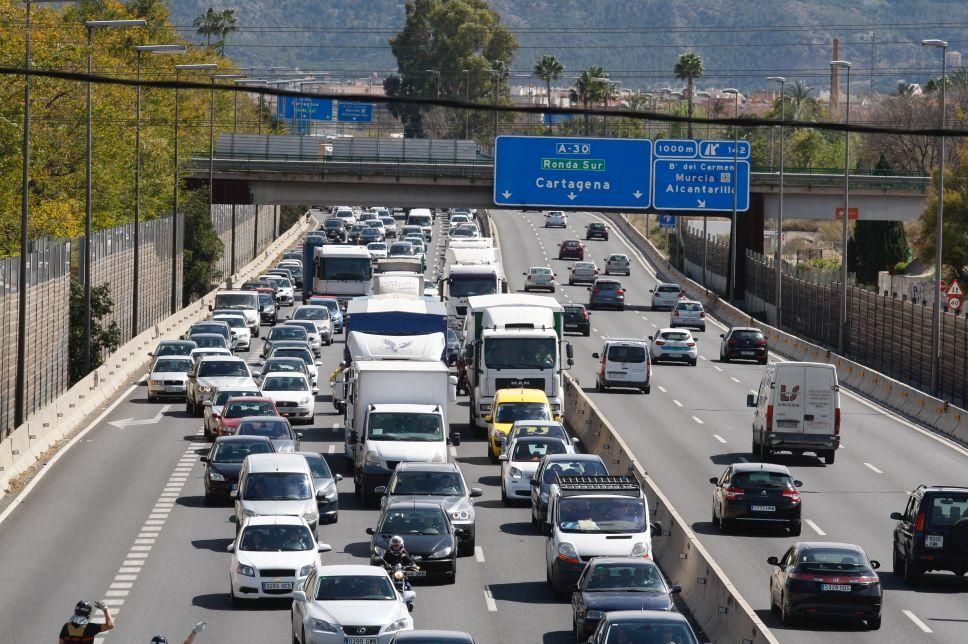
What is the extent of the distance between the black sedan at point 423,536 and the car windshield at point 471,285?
3872cm

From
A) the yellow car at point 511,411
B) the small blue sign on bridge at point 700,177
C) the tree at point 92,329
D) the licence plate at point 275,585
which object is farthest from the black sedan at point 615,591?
→ the small blue sign on bridge at point 700,177

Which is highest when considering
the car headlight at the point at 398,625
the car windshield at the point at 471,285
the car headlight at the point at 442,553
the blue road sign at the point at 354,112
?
the blue road sign at the point at 354,112

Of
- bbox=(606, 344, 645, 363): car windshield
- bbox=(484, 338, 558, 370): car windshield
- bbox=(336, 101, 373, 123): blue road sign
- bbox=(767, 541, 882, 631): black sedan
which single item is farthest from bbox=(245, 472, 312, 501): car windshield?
bbox=(336, 101, 373, 123): blue road sign

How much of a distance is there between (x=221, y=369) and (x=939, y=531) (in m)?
26.7

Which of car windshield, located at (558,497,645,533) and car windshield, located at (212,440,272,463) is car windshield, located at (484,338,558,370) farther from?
car windshield, located at (558,497,645,533)

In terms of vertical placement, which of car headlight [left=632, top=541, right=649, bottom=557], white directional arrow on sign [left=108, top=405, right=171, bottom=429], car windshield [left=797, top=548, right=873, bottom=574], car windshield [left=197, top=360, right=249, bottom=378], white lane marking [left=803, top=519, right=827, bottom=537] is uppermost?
car windshield [left=197, top=360, right=249, bottom=378]

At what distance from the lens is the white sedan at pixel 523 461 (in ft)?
122

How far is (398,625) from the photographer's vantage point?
22.5m

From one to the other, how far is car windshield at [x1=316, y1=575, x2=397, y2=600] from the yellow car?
63.8ft

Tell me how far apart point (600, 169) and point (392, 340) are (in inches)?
1448

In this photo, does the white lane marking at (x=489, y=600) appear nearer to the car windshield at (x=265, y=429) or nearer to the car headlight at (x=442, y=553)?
the car headlight at (x=442, y=553)

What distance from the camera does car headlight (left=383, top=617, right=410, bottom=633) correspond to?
22.3m

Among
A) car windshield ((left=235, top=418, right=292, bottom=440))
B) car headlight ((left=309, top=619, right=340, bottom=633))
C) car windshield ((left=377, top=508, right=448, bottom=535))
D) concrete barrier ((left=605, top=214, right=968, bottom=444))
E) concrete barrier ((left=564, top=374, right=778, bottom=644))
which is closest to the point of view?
car headlight ((left=309, top=619, right=340, bottom=633))

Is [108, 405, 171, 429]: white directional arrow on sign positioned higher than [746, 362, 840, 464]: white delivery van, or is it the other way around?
[746, 362, 840, 464]: white delivery van
